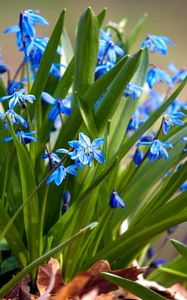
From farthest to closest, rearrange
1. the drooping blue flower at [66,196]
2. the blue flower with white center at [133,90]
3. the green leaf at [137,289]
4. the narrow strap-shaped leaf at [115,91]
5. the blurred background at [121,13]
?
1. the blurred background at [121,13]
2. the blue flower with white center at [133,90]
3. the drooping blue flower at [66,196]
4. the narrow strap-shaped leaf at [115,91]
5. the green leaf at [137,289]

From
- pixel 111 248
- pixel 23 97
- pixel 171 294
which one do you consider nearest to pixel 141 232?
pixel 111 248

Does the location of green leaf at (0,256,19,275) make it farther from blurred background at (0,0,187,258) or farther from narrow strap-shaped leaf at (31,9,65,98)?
blurred background at (0,0,187,258)

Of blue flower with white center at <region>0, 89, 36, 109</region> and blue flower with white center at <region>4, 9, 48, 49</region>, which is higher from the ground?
blue flower with white center at <region>4, 9, 48, 49</region>

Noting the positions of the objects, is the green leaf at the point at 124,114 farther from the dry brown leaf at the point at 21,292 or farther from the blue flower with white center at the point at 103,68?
the dry brown leaf at the point at 21,292

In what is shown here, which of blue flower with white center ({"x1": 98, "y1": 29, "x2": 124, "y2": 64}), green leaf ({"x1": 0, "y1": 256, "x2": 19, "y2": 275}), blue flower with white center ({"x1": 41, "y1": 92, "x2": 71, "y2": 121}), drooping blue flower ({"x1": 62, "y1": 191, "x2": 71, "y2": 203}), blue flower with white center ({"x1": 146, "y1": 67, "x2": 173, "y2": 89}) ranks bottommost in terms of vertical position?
green leaf ({"x1": 0, "y1": 256, "x2": 19, "y2": 275})

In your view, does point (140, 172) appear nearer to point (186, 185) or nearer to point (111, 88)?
point (186, 185)

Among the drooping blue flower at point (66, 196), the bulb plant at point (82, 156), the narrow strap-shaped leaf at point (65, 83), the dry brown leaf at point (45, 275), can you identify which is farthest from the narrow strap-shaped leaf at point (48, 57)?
the dry brown leaf at point (45, 275)

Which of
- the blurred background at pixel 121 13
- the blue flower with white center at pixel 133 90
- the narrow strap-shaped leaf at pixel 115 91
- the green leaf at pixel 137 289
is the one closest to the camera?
the green leaf at pixel 137 289

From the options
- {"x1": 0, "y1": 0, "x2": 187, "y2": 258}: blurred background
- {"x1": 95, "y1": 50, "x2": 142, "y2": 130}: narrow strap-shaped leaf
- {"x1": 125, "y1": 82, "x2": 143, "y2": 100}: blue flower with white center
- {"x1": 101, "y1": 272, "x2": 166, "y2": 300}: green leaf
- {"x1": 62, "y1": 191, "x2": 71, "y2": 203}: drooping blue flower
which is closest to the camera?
{"x1": 101, "y1": 272, "x2": 166, "y2": 300}: green leaf

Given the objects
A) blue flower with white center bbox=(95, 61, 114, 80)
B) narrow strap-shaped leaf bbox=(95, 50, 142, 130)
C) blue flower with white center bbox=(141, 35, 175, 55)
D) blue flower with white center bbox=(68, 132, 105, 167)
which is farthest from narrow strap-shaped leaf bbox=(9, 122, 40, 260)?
blue flower with white center bbox=(141, 35, 175, 55)
